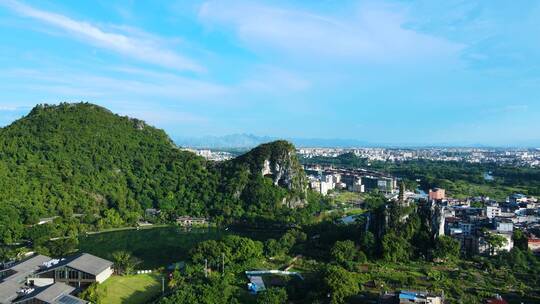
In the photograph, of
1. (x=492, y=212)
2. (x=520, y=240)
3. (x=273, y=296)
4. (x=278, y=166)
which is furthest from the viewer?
(x=278, y=166)

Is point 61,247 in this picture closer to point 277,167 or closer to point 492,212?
point 277,167

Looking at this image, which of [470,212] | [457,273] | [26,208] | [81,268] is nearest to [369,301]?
[457,273]

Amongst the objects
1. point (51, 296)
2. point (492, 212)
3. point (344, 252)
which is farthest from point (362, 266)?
point (492, 212)

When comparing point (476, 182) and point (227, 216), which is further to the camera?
point (476, 182)

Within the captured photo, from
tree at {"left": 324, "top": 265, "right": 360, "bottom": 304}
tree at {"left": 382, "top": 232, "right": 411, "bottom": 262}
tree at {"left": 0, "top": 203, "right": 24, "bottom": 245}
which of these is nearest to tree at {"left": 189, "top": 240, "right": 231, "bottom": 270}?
tree at {"left": 324, "top": 265, "right": 360, "bottom": 304}

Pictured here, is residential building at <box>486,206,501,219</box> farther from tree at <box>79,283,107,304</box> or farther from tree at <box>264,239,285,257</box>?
tree at <box>79,283,107,304</box>

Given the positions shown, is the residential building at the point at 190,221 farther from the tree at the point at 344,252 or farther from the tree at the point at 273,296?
the tree at the point at 273,296

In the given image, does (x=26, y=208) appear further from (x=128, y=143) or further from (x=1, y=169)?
(x=128, y=143)
